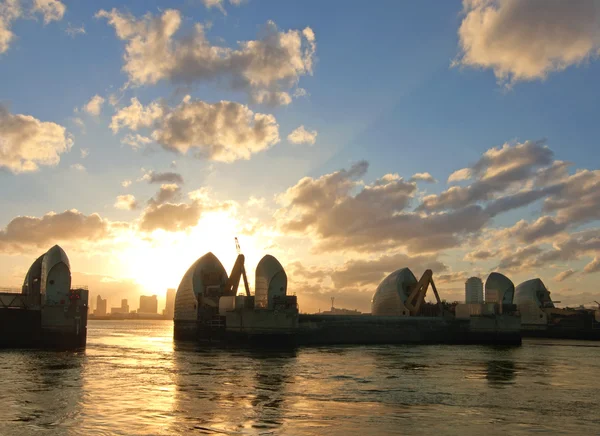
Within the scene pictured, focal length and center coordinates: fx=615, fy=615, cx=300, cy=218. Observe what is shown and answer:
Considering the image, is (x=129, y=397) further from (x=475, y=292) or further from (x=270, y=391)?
(x=475, y=292)

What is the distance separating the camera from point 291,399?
110ft

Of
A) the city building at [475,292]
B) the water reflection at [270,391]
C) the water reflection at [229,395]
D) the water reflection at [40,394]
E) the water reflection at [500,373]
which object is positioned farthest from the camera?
the city building at [475,292]

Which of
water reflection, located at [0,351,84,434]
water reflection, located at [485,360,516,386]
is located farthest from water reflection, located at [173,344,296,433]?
water reflection, located at [485,360,516,386]

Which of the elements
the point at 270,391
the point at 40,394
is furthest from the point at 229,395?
the point at 40,394

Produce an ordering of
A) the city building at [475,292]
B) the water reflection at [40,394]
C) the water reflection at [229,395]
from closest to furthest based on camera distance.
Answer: the water reflection at [40,394]
the water reflection at [229,395]
the city building at [475,292]

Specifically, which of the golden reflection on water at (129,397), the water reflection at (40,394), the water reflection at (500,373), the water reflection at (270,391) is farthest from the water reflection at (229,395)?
the water reflection at (500,373)

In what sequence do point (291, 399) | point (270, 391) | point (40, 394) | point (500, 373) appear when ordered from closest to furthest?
point (291, 399) → point (40, 394) → point (270, 391) → point (500, 373)

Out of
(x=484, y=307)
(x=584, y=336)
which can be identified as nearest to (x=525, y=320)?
(x=584, y=336)

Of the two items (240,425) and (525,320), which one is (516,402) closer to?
(240,425)

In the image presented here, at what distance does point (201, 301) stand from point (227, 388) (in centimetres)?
7281

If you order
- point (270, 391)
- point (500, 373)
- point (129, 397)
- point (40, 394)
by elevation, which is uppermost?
point (40, 394)

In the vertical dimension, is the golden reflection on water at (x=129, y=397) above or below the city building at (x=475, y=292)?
below

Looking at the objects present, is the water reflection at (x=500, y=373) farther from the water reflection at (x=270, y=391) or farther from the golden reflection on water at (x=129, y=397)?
the golden reflection on water at (x=129, y=397)

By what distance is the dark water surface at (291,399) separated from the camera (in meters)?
25.5
